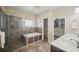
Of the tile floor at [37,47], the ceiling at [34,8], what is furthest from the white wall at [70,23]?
the tile floor at [37,47]

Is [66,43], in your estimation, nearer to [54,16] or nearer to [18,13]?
[54,16]

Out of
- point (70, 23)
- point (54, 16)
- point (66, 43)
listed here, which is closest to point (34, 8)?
point (54, 16)

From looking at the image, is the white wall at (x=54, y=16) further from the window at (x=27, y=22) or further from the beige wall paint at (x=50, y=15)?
the window at (x=27, y=22)

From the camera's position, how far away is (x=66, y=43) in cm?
136

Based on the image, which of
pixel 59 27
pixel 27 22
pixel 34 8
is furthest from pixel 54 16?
pixel 27 22

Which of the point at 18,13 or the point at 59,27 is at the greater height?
the point at 18,13

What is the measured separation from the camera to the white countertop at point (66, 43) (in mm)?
1335

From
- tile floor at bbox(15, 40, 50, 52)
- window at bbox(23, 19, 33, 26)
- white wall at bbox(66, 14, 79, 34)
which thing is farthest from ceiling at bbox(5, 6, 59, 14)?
tile floor at bbox(15, 40, 50, 52)

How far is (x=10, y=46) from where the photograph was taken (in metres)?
1.34

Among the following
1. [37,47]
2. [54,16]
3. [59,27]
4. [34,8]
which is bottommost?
[37,47]

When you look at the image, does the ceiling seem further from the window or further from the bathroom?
the window

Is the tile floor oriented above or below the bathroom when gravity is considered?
below

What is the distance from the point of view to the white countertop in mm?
1335
